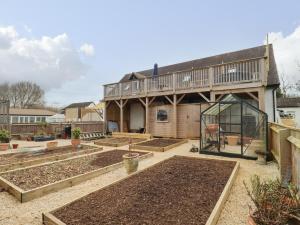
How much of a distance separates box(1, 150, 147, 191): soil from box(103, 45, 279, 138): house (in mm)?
6752

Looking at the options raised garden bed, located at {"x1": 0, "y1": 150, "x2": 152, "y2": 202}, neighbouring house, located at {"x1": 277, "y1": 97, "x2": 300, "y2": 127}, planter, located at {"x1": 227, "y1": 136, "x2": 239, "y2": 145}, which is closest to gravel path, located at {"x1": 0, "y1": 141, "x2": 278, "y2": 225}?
raised garden bed, located at {"x1": 0, "y1": 150, "x2": 152, "y2": 202}

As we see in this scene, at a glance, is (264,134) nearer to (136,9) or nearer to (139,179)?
(139,179)

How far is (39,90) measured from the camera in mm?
41562

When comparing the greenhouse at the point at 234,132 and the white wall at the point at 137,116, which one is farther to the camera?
the white wall at the point at 137,116

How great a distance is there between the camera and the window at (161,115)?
13.7 m

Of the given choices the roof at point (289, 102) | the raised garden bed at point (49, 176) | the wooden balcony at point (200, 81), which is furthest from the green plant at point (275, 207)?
the roof at point (289, 102)

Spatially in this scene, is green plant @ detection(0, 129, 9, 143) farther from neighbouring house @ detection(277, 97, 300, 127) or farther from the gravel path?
neighbouring house @ detection(277, 97, 300, 127)

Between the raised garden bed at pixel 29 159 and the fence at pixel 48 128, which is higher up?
the fence at pixel 48 128

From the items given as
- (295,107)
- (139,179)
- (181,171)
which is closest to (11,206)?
(139,179)

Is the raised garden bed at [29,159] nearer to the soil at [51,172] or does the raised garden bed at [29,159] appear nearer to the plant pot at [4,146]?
the soil at [51,172]

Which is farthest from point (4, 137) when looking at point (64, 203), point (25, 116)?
point (25, 116)

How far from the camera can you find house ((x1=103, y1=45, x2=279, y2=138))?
10.2 metres

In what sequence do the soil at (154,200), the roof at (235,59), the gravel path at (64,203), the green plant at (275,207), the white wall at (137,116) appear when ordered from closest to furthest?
the green plant at (275,207), the soil at (154,200), the gravel path at (64,203), the roof at (235,59), the white wall at (137,116)

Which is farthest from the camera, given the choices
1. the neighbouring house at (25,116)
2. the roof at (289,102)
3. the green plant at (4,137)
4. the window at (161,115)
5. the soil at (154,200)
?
the neighbouring house at (25,116)
